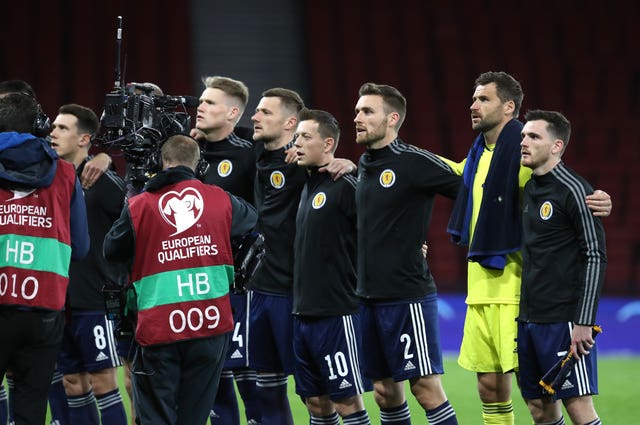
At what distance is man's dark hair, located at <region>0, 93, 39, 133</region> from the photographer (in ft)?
15.0

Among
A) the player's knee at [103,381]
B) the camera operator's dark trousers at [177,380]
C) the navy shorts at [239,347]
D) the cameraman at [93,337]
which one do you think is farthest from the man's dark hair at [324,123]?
the player's knee at [103,381]

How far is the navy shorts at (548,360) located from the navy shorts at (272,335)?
A: 50.2 inches

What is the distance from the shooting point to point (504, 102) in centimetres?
536

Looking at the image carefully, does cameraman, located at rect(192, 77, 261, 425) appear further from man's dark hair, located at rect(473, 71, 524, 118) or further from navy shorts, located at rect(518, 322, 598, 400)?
navy shorts, located at rect(518, 322, 598, 400)

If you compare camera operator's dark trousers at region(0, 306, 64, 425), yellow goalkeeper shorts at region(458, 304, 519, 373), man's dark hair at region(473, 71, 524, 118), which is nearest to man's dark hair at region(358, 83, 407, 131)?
man's dark hair at region(473, 71, 524, 118)

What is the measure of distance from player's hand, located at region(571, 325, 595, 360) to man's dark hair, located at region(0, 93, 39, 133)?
8.24 feet

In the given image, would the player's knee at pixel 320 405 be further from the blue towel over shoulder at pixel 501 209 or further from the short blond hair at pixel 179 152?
the short blond hair at pixel 179 152

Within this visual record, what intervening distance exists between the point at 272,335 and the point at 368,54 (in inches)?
396

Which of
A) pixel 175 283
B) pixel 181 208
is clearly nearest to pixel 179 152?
pixel 181 208

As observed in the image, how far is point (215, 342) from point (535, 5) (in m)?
12.0

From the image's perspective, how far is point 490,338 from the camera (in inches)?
207

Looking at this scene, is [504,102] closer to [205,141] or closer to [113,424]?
[205,141]

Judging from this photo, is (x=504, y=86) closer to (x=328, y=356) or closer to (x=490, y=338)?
(x=490, y=338)

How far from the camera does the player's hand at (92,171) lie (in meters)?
6.02
